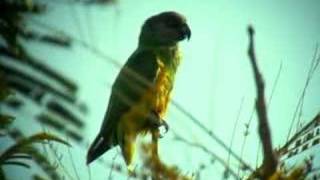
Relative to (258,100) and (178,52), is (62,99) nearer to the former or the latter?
(258,100)

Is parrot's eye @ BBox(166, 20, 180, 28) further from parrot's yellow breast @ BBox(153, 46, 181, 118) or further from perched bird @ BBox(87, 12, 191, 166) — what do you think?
parrot's yellow breast @ BBox(153, 46, 181, 118)

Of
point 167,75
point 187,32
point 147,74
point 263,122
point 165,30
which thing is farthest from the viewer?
point 165,30

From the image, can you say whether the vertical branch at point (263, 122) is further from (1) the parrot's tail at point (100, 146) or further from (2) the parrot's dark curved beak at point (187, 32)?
(2) the parrot's dark curved beak at point (187, 32)

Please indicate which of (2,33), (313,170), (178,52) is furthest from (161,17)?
(2,33)

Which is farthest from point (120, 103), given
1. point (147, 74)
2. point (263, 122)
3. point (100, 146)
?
point (263, 122)

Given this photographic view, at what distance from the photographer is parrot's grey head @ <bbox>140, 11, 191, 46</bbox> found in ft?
21.4

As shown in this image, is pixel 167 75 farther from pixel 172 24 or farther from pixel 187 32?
pixel 172 24

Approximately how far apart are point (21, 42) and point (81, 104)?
0.18 meters

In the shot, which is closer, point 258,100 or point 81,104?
point 81,104

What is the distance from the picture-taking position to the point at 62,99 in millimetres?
1169

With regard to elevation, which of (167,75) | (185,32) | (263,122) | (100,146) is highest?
(263,122)

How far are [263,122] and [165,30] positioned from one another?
5.31 meters

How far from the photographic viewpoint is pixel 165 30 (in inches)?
263

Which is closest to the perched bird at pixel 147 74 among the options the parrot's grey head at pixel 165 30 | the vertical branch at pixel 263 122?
the parrot's grey head at pixel 165 30
